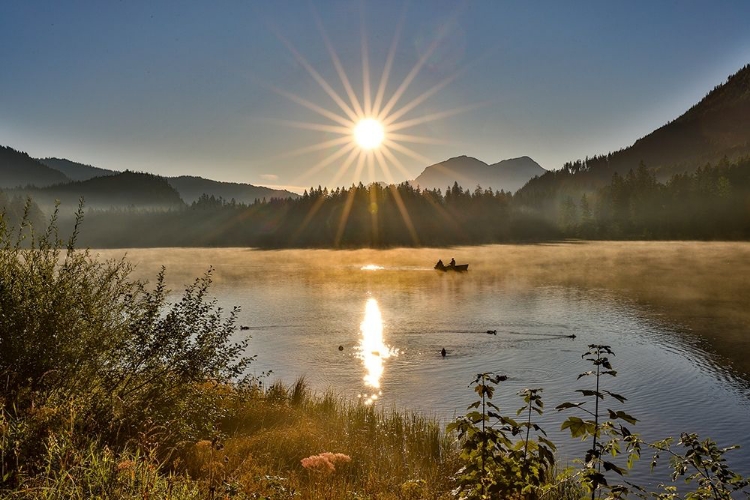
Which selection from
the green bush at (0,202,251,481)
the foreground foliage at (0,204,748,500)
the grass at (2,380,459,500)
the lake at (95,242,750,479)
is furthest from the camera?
the lake at (95,242,750,479)

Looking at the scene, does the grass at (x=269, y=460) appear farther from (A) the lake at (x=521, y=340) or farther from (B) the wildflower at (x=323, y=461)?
(A) the lake at (x=521, y=340)

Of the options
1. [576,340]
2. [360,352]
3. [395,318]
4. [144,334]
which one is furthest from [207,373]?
[395,318]

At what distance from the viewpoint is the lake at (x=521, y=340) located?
22516 mm

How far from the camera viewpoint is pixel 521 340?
3594cm

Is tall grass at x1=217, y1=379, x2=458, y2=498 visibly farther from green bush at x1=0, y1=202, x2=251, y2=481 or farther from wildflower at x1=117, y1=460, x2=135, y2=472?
wildflower at x1=117, y1=460, x2=135, y2=472

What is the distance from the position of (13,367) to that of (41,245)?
307 cm

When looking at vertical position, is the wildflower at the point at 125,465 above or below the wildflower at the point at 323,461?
above

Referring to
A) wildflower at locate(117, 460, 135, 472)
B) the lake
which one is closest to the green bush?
wildflower at locate(117, 460, 135, 472)

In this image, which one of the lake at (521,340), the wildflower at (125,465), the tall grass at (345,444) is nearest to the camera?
the wildflower at (125,465)

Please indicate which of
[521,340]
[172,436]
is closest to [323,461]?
[172,436]

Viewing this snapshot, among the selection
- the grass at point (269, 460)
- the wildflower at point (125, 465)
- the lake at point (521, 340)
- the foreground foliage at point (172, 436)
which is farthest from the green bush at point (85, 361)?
the lake at point (521, 340)

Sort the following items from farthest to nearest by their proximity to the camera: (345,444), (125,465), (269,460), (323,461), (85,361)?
(345,444) → (269,460) → (85,361) → (323,461) → (125,465)

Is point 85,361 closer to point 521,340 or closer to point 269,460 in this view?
point 269,460

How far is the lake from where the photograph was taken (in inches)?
886
